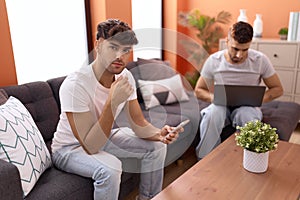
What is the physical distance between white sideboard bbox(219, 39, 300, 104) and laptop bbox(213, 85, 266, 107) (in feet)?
3.73

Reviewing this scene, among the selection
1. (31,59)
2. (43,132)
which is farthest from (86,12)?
(43,132)

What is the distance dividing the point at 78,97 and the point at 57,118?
0.56m

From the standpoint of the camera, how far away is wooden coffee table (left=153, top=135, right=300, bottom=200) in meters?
1.17

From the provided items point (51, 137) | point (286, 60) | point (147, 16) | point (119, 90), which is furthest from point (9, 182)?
point (286, 60)

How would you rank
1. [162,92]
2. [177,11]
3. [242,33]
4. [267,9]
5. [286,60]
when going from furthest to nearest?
[177,11]
[267,9]
[286,60]
[162,92]
[242,33]

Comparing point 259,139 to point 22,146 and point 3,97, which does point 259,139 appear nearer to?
point 22,146

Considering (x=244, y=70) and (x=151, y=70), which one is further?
(x=151, y=70)

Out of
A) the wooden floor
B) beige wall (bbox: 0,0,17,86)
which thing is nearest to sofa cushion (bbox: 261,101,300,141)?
the wooden floor

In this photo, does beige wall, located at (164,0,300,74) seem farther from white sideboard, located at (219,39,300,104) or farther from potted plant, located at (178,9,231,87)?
white sideboard, located at (219,39,300,104)

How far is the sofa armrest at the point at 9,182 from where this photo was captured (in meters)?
1.05

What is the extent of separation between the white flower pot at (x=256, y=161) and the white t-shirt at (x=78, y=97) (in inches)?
27.3

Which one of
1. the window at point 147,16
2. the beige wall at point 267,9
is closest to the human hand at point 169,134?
the window at point 147,16

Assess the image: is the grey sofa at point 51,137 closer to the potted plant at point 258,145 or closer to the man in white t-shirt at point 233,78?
the man in white t-shirt at point 233,78

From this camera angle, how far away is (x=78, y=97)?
1354 millimetres
